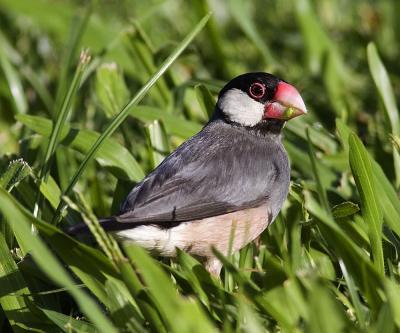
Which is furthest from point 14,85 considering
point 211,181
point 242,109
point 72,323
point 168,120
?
point 72,323

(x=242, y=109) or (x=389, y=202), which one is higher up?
(x=242, y=109)

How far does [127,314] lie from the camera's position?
2066 mm

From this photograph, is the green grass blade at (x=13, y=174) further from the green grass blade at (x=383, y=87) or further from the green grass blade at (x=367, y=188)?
the green grass blade at (x=383, y=87)

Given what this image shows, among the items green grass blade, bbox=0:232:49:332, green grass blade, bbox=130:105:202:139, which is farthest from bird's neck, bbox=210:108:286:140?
green grass blade, bbox=0:232:49:332

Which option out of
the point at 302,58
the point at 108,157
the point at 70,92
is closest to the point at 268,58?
the point at 302,58

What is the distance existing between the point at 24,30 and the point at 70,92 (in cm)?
252

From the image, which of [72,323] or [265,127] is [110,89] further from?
[72,323]

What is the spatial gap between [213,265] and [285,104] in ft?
2.37

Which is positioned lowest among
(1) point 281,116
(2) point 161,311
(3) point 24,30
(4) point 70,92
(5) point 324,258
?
(5) point 324,258

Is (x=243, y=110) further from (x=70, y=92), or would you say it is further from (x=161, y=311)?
(x=161, y=311)

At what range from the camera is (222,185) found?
8.97 ft

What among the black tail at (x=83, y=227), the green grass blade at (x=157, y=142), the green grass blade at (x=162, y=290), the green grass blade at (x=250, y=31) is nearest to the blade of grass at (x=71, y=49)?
the green grass blade at (x=157, y=142)

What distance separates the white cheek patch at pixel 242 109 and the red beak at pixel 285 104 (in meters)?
0.04

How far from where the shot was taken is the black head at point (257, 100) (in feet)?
Result: 10.0
